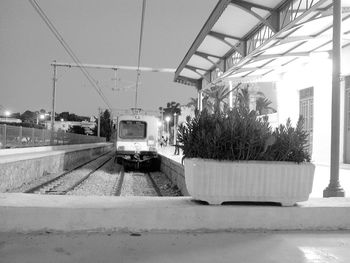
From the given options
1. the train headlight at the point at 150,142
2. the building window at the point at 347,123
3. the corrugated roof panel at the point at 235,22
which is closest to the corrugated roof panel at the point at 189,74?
the train headlight at the point at 150,142

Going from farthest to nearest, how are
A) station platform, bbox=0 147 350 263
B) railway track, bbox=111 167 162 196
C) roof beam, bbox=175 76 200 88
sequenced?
roof beam, bbox=175 76 200 88, railway track, bbox=111 167 162 196, station platform, bbox=0 147 350 263

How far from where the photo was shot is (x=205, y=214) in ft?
13.6

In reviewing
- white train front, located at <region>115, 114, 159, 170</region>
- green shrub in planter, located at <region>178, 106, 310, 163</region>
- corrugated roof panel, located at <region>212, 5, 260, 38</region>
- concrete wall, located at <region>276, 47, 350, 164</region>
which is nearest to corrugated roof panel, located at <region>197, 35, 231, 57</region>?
corrugated roof panel, located at <region>212, 5, 260, 38</region>

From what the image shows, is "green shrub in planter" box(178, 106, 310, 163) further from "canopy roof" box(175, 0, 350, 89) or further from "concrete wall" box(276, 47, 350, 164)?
"concrete wall" box(276, 47, 350, 164)

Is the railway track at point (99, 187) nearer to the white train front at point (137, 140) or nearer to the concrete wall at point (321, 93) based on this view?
the white train front at point (137, 140)

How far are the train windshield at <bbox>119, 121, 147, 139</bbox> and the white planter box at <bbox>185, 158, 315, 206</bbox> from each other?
2018 centimetres

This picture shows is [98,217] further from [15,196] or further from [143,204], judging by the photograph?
[15,196]

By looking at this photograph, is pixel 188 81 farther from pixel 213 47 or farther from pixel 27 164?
pixel 27 164

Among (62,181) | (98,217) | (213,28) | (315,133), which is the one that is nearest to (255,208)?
(98,217)

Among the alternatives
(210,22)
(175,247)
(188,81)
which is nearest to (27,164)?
(210,22)

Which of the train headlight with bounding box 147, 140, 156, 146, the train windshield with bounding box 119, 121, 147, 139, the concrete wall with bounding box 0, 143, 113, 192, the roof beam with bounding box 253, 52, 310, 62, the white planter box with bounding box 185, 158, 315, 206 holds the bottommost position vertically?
the concrete wall with bounding box 0, 143, 113, 192

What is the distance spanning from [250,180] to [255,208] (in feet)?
0.96

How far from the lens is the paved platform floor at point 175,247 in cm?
338

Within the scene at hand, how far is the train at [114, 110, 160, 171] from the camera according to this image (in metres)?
23.8
